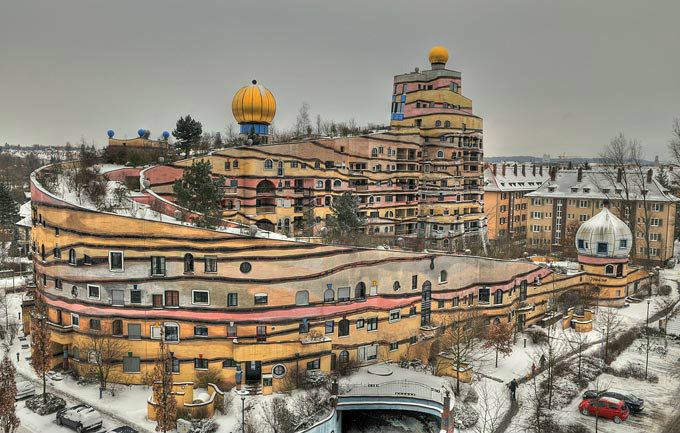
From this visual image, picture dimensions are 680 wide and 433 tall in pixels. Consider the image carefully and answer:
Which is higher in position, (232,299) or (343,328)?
(232,299)

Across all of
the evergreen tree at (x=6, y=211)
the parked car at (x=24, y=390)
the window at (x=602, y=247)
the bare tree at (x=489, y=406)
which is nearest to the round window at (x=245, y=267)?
the parked car at (x=24, y=390)

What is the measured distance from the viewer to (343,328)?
33.8m

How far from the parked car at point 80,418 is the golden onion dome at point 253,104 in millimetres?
29257

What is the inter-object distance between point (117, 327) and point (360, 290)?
555 inches

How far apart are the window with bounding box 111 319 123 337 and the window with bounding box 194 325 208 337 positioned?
4.30m

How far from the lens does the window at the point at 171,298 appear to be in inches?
1233

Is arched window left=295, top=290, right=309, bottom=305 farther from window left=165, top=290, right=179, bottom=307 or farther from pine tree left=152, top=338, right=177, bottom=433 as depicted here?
pine tree left=152, top=338, right=177, bottom=433

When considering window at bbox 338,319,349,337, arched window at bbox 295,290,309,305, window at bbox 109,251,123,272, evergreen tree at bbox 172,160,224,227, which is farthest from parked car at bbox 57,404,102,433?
evergreen tree at bbox 172,160,224,227

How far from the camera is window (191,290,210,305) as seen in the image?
31.2 m

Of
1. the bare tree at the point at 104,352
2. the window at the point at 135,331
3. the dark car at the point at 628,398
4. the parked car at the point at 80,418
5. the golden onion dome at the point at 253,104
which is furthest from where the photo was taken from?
the golden onion dome at the point at 253,104

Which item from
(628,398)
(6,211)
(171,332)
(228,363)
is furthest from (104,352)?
(6,211)

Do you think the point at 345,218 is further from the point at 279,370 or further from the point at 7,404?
the point at 7,404

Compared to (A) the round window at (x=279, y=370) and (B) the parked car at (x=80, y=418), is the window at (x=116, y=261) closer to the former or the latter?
(B) the parked car at (x=80, y=418)

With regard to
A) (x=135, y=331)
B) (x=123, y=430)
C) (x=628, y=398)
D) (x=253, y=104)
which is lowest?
(x=123, y=430)
